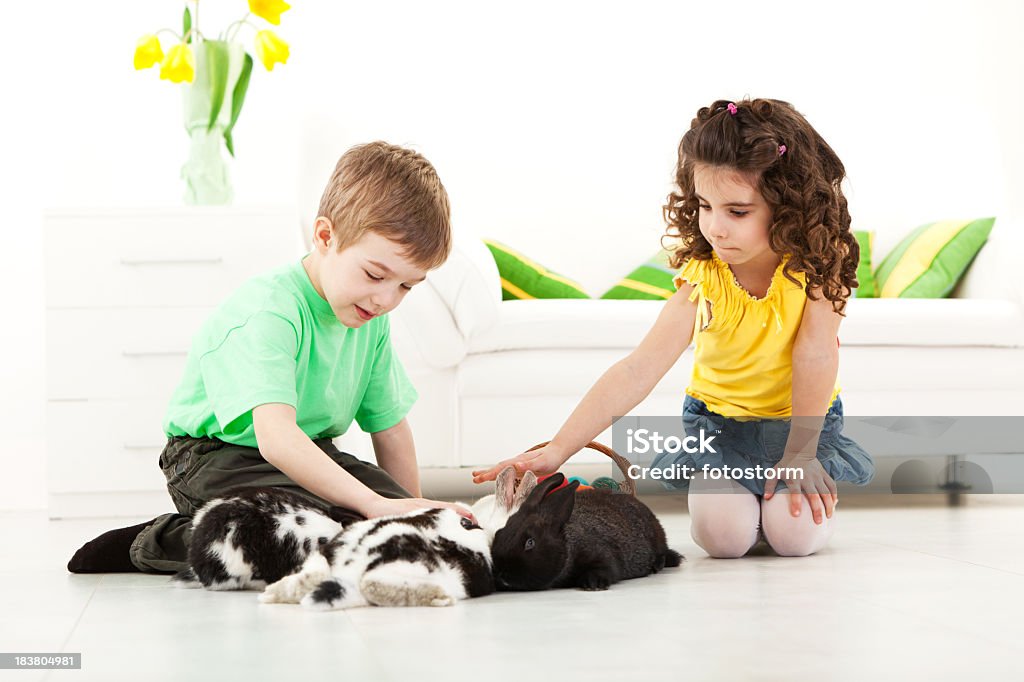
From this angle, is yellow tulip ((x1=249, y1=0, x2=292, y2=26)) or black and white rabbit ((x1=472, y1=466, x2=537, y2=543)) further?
yellow tulip ((x1=249, y1=0, x2=292, y2=26))

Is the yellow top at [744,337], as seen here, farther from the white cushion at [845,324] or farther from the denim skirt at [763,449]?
the white cushion at [845,324]

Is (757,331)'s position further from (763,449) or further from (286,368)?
(286,368)

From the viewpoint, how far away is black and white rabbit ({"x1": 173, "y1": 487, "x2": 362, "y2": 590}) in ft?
4.75

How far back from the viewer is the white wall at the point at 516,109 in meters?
3.40

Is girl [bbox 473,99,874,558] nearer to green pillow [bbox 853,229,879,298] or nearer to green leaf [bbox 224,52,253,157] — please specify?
green pillow [bbox 853,229,879,298]

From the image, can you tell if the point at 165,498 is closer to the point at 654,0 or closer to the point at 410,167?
the point at 410,167

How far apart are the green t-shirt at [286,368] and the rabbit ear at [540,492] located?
38 centimetres

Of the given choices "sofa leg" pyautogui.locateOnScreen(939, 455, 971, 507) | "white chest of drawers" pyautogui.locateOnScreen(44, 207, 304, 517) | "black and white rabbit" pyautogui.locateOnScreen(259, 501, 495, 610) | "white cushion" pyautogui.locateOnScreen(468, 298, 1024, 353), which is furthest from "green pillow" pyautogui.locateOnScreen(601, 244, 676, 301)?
"black and white rabbit" pyautogui.locateOnScreen(259, 501, 495, 610)

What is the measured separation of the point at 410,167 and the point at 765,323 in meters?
0.66

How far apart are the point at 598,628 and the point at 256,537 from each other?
518 millimetres

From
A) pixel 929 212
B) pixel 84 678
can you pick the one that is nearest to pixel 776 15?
pixel 929 212

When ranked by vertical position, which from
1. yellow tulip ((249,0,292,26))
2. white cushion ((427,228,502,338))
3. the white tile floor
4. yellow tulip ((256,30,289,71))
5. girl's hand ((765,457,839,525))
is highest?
yellow tulip ((249,0,292,26))

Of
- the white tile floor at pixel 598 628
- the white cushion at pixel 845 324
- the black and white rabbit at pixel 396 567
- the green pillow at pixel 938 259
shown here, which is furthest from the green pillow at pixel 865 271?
the black and white rabbit at pixel 396 567

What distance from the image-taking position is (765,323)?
184 cm
